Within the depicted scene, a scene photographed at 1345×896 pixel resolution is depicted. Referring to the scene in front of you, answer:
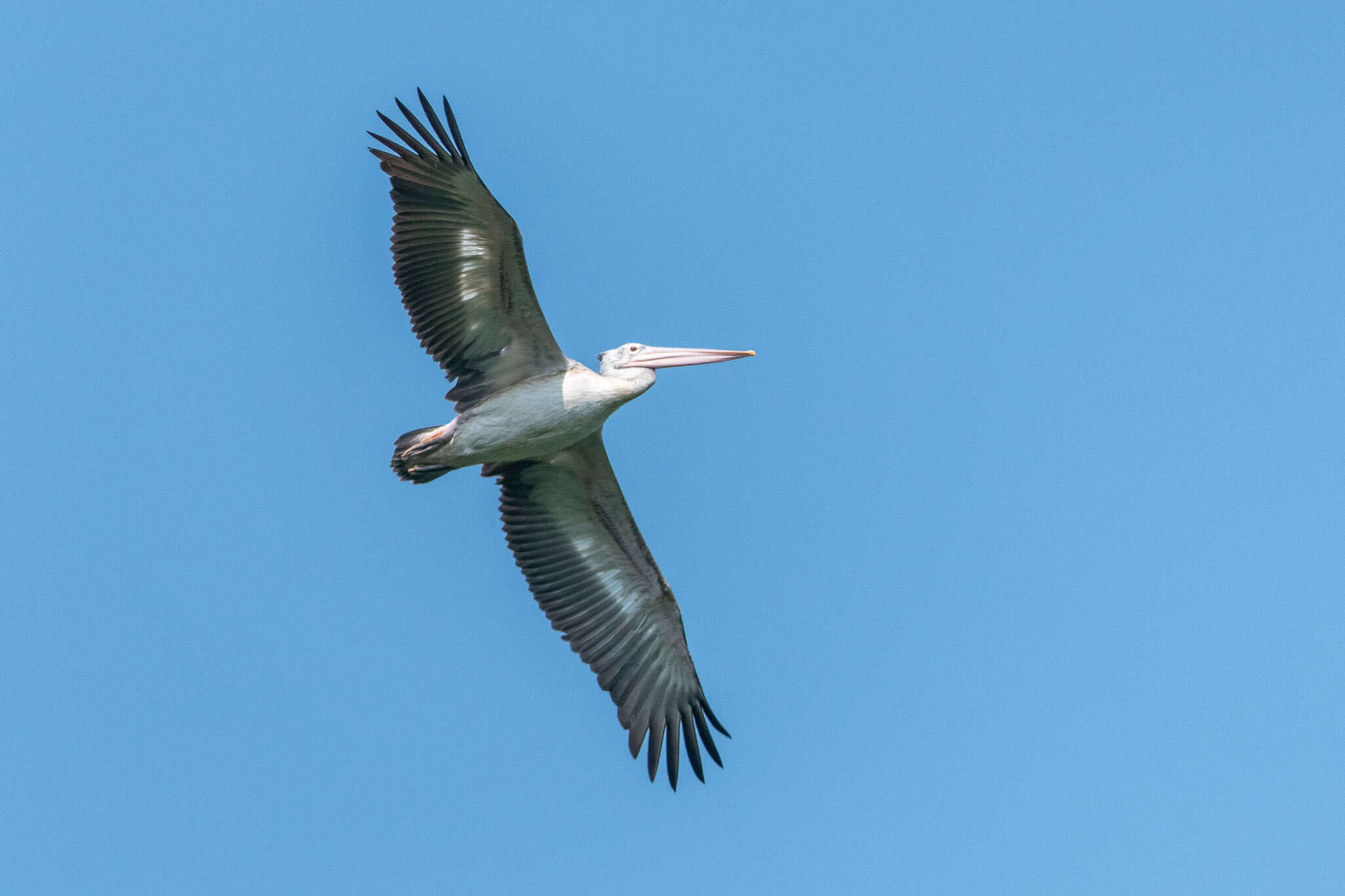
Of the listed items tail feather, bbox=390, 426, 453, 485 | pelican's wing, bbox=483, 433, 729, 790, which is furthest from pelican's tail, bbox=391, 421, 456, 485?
pelican's wing, bbox=483, 433, 729, 790

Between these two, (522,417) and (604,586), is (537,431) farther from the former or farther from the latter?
(604,586)

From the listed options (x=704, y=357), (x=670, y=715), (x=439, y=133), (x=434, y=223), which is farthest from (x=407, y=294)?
(x=670, y=715)

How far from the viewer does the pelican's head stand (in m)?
14.1

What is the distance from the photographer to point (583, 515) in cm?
1516

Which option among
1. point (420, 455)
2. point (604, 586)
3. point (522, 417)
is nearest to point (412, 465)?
point (420, 455)

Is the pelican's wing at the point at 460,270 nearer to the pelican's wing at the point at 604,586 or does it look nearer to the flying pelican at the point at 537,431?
the flying pelican at the point at 537,431

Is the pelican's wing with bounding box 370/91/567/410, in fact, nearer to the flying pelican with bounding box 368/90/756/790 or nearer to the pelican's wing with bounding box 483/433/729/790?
the flying pelican with bounding box 368/90/756/790

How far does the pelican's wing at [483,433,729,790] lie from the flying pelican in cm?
1

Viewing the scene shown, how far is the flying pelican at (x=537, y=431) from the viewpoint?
531 inches

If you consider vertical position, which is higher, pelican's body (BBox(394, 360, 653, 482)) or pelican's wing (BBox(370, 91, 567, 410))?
pelican's wing (BBox(370, 91, 567, 410))

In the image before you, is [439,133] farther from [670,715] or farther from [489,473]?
[670,715]

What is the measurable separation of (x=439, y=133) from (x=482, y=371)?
232cm

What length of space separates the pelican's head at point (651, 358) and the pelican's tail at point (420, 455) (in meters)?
1.66

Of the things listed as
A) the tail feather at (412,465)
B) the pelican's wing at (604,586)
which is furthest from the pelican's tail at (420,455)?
the pelican's wing at (604,586)
